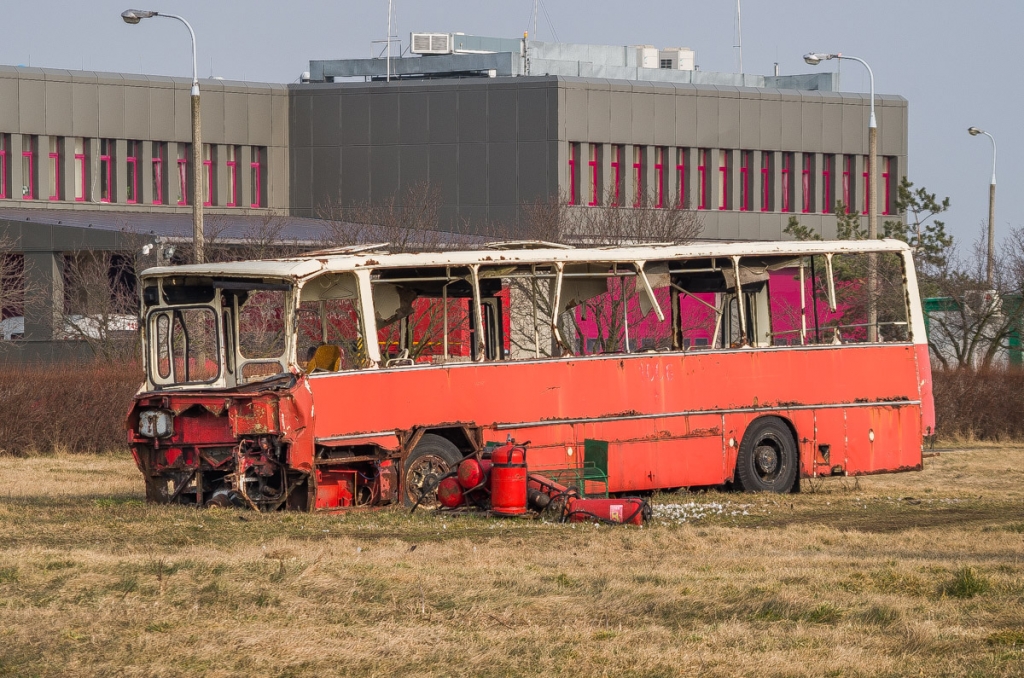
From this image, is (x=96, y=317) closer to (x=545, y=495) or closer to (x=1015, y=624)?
(x=545, y=495)

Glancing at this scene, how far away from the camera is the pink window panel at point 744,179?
211 ft

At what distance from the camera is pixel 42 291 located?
50.1m

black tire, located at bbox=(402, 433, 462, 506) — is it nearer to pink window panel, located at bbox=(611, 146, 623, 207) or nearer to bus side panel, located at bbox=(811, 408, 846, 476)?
bus side panel, located at bbox=(811, 408, 846, 476)

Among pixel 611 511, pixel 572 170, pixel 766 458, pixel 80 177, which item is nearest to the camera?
pixel 611 511

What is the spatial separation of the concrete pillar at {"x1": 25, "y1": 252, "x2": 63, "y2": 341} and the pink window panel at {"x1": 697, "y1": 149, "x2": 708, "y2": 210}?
1033 inches

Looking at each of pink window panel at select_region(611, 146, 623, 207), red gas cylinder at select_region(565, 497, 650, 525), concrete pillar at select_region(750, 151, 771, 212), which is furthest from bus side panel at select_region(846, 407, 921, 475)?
concrete pillar at select_region(750, 151, 771, 212)

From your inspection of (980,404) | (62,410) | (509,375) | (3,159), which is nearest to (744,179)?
(3,159)

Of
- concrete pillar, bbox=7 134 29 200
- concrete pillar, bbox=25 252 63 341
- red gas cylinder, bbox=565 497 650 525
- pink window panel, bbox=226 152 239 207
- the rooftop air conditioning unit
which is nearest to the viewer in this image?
red gas cylinder, bbox=565 497 650 525

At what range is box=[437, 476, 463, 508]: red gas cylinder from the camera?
1648cm

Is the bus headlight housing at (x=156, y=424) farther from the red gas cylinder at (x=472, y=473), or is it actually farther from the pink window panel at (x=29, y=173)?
the pink window panel at (x=29, y=173)

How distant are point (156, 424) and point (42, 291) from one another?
35675mm

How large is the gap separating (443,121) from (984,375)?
103ft

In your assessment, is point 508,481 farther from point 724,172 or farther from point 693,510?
point 724,172

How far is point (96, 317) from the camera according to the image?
41.8 m
